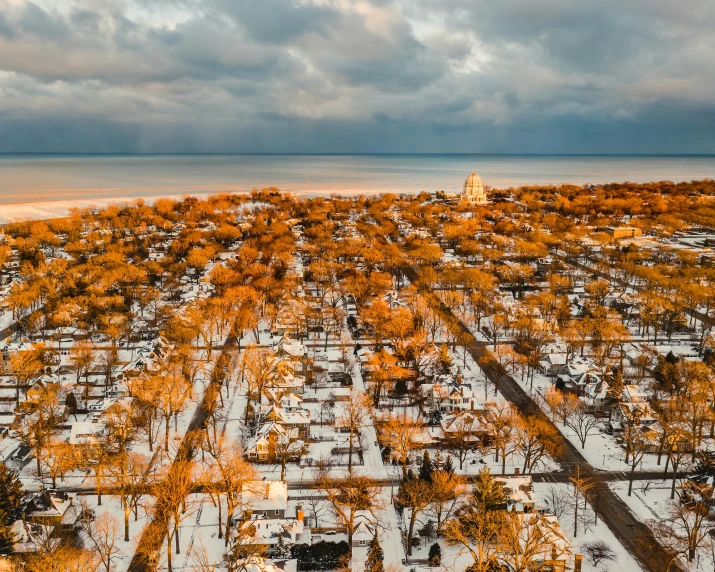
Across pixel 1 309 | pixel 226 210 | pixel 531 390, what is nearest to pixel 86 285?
pixel 1 309

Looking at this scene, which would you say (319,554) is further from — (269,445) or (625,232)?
(625,232)

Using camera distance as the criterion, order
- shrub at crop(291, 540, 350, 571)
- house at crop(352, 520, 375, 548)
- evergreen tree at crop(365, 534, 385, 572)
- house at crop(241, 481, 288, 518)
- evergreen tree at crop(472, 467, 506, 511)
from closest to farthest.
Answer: evergreen tree at crop(365, 534, 385, 572) < shrub at crop(291, 540, 350, 571) < evergreen tree at crop(472, 467, 506, 511) < house at crop(352, 520, 375, 548) < house at crop(241, 481, 288, 518)

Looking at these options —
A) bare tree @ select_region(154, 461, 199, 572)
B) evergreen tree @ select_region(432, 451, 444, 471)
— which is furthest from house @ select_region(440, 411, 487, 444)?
bare tree @ select_region(154, 461, 199, 572)

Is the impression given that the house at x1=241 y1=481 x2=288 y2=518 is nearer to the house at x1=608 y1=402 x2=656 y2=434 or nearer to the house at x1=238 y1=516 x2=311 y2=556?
the house at x1=238 y1=516 x2=311 y2=556

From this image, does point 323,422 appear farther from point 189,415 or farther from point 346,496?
point 346,496

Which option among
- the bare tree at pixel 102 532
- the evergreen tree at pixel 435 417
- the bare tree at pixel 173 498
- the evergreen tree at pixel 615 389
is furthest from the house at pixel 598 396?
the bare tree at pixel 102 532

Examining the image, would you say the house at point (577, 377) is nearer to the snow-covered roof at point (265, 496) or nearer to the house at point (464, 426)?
the house at point (464, 426)
